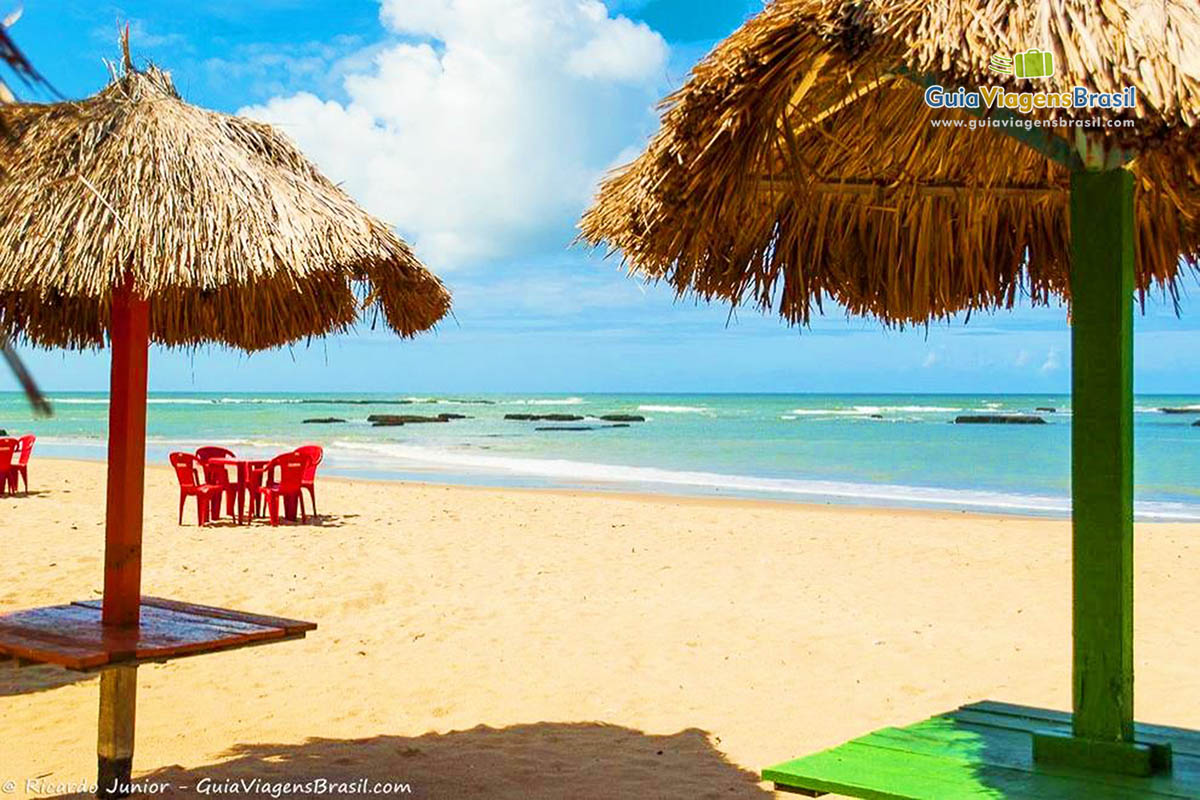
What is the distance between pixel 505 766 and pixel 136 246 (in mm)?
2310

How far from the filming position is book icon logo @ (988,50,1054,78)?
224cm

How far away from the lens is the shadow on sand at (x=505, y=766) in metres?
3.88

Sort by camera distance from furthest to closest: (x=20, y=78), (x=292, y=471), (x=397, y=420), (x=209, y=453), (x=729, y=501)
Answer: (x=397, y=420) → (x=729, y=501) → (x=209, y=453) → (x=292, y=471) → (x=20, y=78)

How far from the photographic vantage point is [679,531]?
11.0 meters

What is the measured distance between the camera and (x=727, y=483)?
19672mm

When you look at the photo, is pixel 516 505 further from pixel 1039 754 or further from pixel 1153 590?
pixel 1039 754

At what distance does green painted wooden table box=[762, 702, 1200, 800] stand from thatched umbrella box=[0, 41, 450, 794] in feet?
6.28

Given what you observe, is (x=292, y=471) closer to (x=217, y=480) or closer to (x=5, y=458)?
(x=217, y=480)

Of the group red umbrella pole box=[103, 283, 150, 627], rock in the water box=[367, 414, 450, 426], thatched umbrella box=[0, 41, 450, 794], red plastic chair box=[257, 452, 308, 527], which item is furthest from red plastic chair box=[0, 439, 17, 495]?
rock in the water box=[367, 414, 450, 426]

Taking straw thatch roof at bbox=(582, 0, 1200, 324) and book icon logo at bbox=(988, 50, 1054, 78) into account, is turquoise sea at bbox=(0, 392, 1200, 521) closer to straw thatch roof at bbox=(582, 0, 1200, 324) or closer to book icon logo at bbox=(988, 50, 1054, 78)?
straw thatch roof at bbox=(582, 0, 1200, 324)

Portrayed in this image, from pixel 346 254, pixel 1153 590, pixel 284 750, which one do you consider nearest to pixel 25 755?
pixel 284 750

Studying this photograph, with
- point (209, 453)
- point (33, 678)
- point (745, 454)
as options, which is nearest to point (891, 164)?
point (33, 678)

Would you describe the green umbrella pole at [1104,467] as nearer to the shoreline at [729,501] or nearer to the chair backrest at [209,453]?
the chair backrest at [209,453]

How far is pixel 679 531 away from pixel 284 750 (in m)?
7.04
